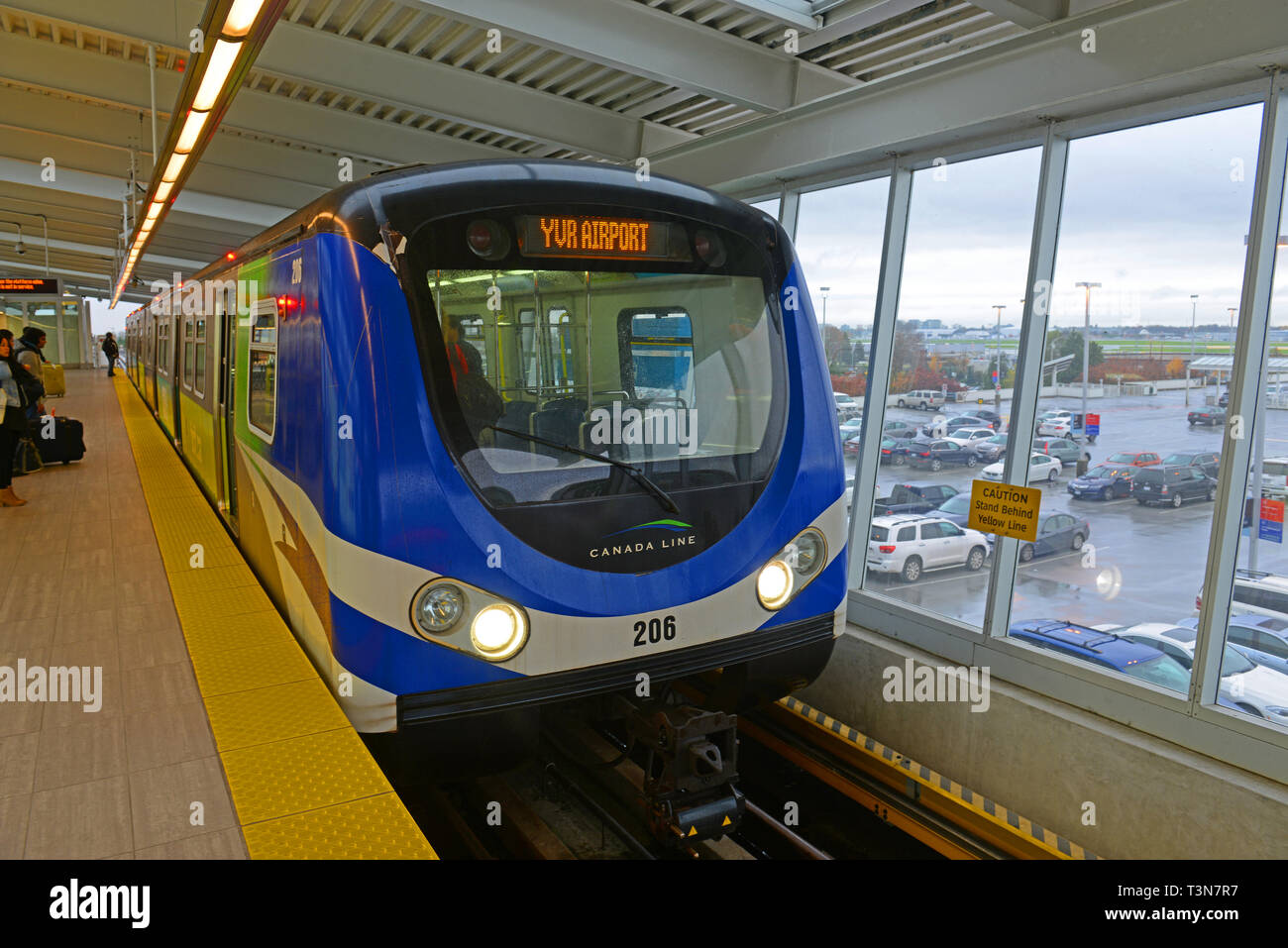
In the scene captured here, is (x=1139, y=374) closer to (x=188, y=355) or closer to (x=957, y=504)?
(x=957, y=504)

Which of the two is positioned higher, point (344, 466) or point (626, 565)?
point (344, 466)

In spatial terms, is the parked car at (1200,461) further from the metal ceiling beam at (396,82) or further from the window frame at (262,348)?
the window frame at (262,348)

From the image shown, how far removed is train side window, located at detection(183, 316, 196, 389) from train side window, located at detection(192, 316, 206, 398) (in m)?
0.23

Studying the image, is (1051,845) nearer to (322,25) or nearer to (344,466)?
(344,466)

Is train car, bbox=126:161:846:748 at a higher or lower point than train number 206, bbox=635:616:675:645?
higher

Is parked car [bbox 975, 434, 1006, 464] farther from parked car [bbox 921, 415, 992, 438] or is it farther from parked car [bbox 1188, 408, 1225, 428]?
parked car [bbox 1188, 408, 1225, 428]

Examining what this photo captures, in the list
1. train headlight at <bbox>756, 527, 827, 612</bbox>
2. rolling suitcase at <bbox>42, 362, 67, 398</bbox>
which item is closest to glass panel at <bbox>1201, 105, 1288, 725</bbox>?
train headlight at <bbox>756, 527, 827, 612</bbox>

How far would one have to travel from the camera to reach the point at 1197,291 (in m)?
5.03

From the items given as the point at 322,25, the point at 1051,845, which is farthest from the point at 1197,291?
the point at 322,25

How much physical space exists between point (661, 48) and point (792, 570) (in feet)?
13.4

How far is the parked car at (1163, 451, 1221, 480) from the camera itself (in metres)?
4.85

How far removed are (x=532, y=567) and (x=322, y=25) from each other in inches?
222

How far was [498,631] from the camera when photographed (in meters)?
3.32

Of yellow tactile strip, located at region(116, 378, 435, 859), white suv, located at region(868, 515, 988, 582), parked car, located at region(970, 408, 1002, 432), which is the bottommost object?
yellow tactile strip, located at region(116, 378, 435, 859)
